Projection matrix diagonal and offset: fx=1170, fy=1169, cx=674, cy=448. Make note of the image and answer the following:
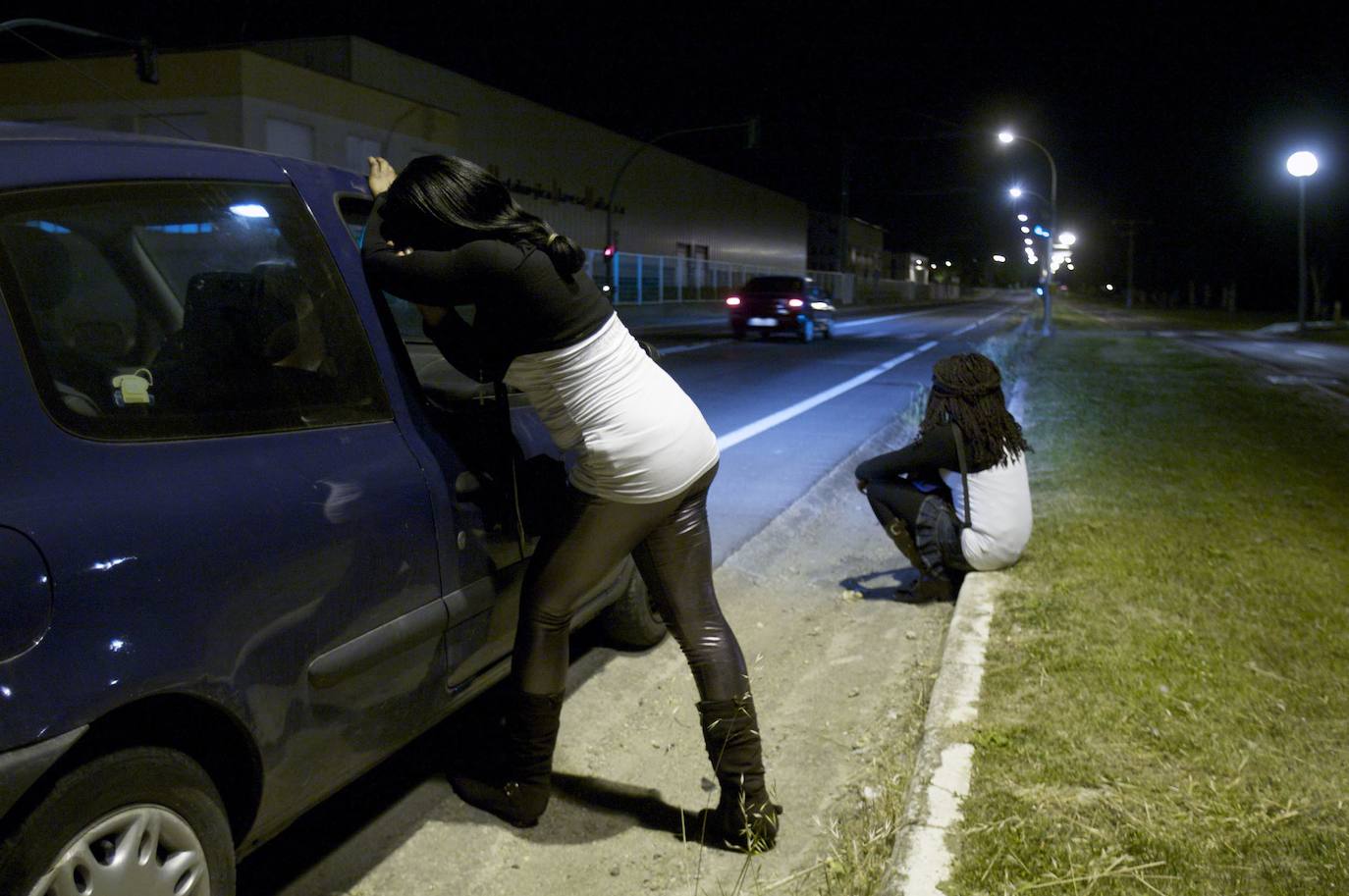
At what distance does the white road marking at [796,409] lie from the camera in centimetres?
1080

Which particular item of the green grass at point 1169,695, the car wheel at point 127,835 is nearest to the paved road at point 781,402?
the green grass at point 1169,695

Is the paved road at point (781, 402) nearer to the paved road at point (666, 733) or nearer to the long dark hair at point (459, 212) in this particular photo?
the paved road at point (666, 733)

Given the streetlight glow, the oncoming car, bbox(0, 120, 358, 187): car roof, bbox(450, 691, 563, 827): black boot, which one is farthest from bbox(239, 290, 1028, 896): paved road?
the streetlight glow

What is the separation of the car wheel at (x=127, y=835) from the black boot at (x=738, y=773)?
1.23m

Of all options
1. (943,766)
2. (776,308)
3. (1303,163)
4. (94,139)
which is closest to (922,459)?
(943,766)

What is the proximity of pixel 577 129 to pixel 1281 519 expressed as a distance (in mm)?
49151

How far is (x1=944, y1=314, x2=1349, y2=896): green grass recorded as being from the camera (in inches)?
112

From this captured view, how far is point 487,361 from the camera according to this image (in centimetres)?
281

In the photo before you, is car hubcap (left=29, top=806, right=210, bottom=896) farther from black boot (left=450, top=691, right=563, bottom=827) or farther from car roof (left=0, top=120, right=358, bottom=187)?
car roof (left=0, top=120, right=358, bottom=187)

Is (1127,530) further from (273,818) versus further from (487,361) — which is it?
(273,818)

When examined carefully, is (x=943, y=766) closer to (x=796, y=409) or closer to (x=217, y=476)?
(x=217, y=476)

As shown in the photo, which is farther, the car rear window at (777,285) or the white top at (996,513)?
the car rear window at (777,285)

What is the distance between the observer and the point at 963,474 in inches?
206

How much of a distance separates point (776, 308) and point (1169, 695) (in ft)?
77.7
